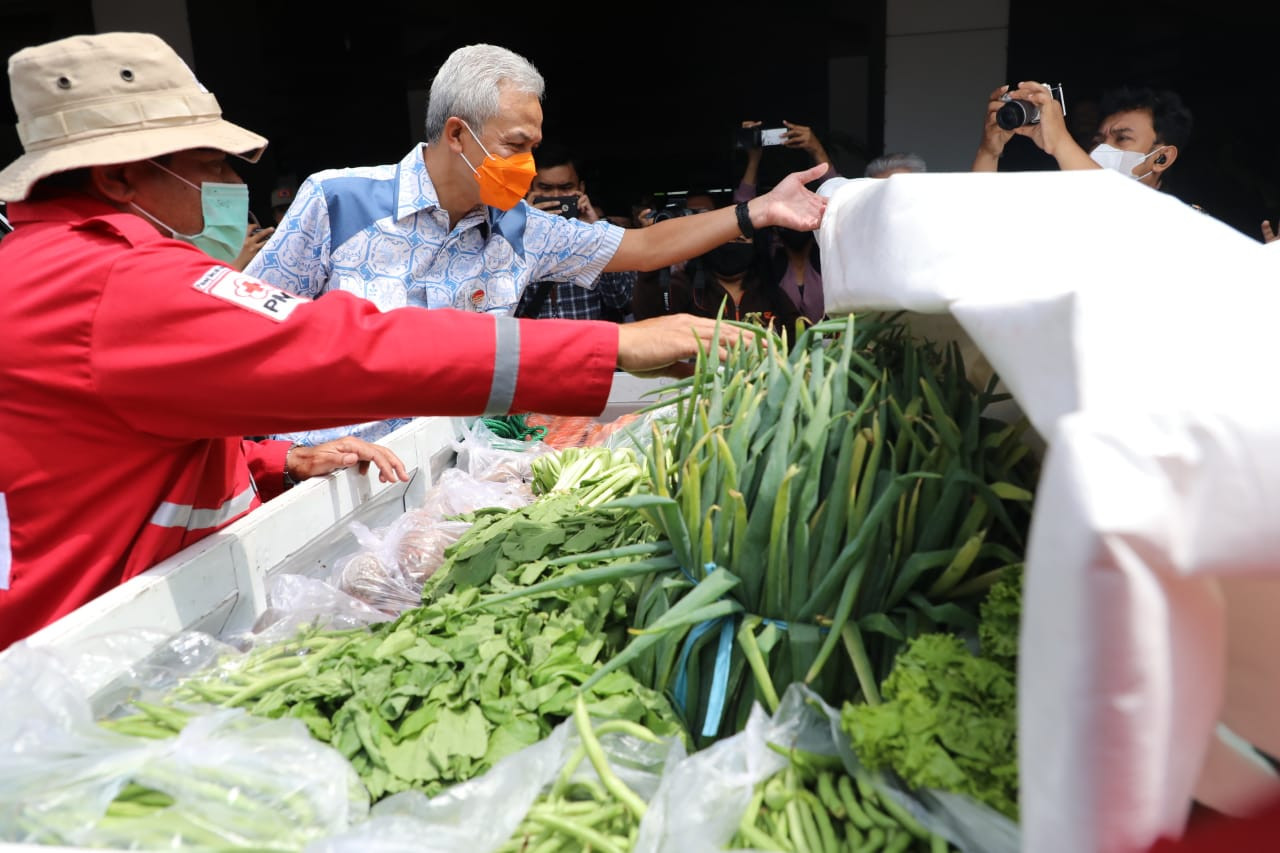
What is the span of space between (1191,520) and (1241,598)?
17 centimetres

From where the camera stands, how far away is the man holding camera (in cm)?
440

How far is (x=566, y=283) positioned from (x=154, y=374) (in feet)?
11.5

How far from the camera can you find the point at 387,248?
2695mm

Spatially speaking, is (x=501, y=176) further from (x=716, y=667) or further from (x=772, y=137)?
(x=772, y=137)

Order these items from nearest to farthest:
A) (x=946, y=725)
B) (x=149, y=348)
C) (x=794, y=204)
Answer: (x=946, y=725) < (x=149, y=348) < (x=794, y=204)

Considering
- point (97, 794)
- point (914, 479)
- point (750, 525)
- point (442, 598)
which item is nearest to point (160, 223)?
point (442, 598)

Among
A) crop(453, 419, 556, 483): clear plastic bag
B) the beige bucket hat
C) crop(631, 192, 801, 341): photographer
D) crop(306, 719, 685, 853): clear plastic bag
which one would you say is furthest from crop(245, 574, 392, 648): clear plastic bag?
crop(631, 192, 801, 341): photographer

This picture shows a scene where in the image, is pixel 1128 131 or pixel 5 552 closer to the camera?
pixel 5 552

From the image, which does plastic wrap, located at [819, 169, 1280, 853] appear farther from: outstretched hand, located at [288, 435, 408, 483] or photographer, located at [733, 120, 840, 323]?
photographer, located at [733, 120, 840, 323]

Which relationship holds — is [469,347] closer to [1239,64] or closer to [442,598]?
[442,598]

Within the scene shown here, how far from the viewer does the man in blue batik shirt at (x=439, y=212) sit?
2.66 m

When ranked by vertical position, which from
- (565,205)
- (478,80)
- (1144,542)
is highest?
(478,80)

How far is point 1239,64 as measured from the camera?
5797 millimetres

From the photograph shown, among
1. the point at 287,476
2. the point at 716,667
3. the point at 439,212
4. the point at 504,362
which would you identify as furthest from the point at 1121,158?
the point at 716,667
